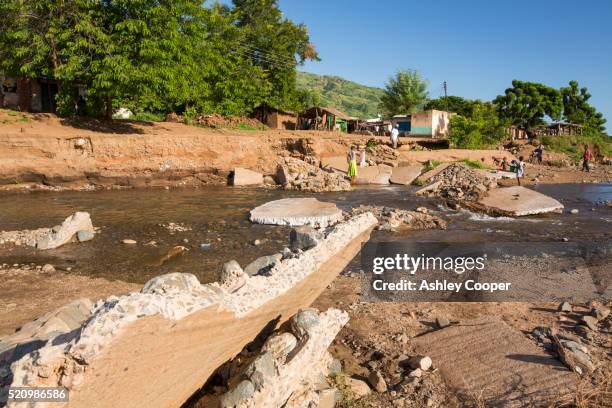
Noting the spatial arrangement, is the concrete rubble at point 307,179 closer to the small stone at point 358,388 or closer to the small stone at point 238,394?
the small stone at point 358,388

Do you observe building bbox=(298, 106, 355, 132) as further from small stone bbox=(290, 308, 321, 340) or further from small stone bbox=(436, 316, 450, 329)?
small stone bbox=(290, 308, 321, 340)

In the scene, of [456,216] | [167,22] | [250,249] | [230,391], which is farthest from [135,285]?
[167,22]

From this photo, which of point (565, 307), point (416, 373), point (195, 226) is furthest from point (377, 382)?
point (195, 226)

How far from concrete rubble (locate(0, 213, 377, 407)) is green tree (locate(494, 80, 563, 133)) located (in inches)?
1663

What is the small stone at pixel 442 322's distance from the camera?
3921 mm

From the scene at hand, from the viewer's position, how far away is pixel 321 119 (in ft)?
103

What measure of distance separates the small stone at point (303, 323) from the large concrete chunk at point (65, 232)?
20.2ft

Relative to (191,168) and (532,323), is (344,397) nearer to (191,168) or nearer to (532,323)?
(532,323)

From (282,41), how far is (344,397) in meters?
Result: 29.5

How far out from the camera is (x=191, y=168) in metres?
17.2

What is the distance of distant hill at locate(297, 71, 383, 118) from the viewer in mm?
88556

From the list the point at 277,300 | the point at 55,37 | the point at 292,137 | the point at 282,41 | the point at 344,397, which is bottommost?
the point at 344,397

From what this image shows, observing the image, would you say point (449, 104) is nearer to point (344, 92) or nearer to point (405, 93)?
point (405, 93)

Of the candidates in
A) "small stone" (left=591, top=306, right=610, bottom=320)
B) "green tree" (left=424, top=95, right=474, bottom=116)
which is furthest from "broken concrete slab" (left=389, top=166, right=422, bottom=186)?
"green tree" (left=424, top=95, right=474, bottom=116)
